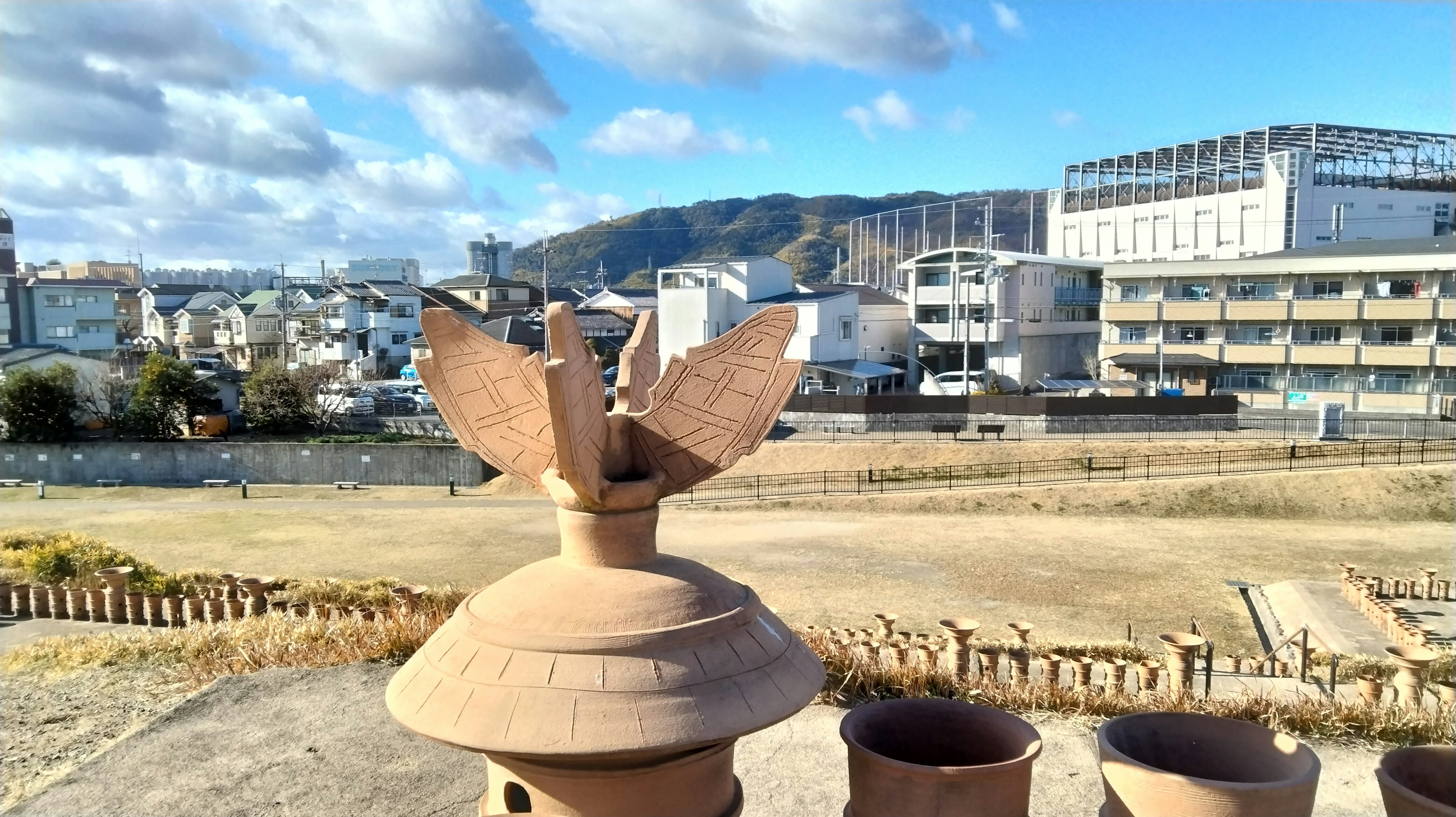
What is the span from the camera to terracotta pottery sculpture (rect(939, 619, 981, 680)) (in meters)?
8.85

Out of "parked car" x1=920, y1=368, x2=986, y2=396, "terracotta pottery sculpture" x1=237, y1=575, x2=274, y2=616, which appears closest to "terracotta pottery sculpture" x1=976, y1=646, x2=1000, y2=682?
"terracotta pottery sculpture" x1=237, y1=575, x2=274, y2=616

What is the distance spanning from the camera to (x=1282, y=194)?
46.1 m

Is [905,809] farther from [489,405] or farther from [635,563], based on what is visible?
[489,405]

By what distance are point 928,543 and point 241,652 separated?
47.6 feet

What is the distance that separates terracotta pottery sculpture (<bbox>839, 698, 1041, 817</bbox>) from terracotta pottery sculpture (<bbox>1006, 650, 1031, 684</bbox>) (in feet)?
13.3

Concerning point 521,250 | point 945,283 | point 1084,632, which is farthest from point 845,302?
point 521,250

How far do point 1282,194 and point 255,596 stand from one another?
163 ft

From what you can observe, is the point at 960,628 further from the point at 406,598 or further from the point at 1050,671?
the point at 406,598

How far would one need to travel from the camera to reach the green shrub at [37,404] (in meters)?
Result: 28.6

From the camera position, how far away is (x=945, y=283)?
4216 cm

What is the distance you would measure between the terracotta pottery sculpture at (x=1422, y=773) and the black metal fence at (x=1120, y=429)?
22.9 m

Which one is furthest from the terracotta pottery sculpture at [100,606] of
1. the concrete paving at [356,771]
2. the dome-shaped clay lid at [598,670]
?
the dome-shaped clay lid at [598,670]

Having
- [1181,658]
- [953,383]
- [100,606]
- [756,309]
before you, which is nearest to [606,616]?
[1181,658]

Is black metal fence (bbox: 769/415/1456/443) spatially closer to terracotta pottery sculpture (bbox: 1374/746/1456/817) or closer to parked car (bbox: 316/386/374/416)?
parked car (bbox: 316/386/374/416)
